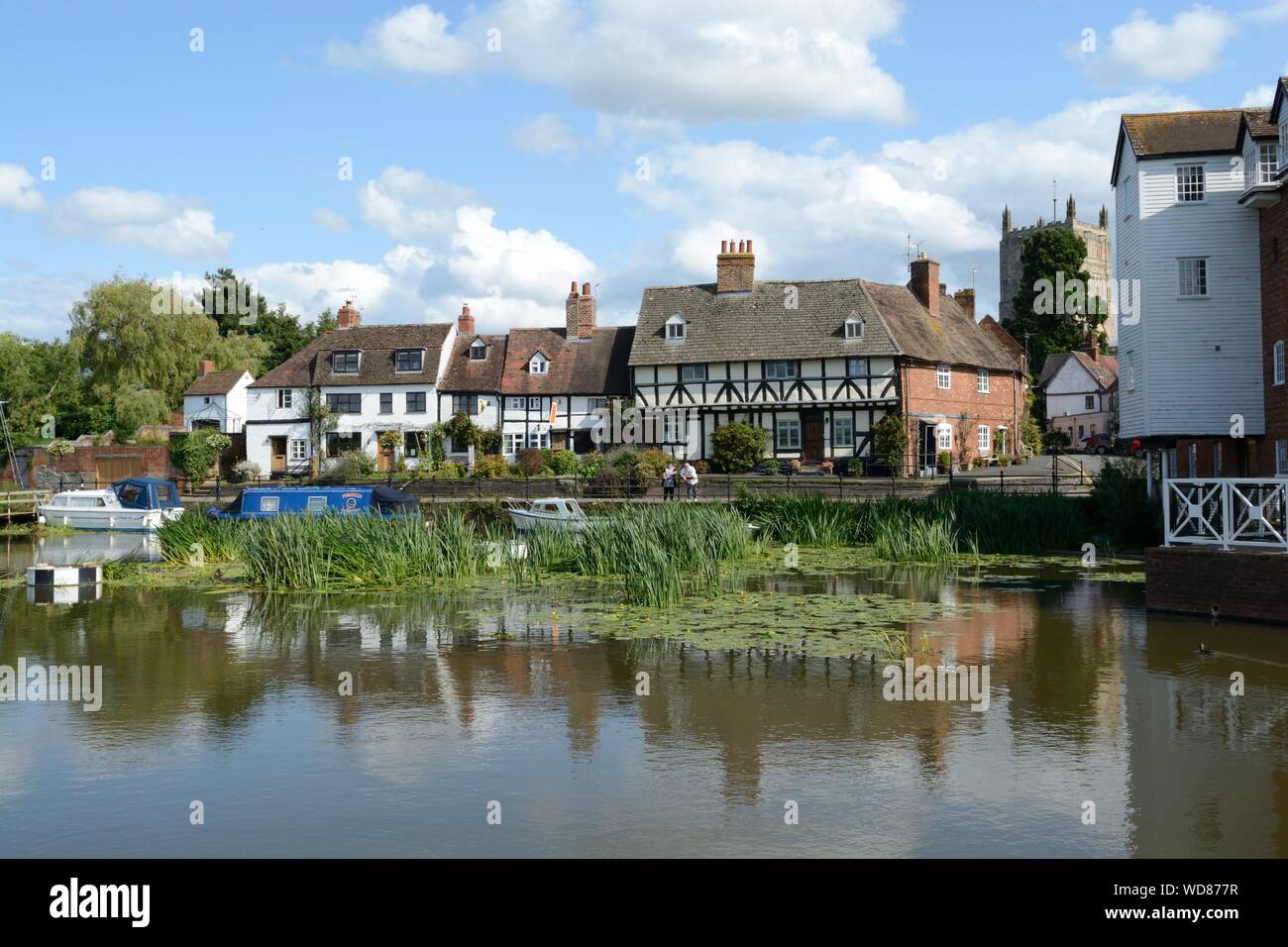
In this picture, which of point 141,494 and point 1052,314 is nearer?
point 141,494

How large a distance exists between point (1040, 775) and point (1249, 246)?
22169 millimetres

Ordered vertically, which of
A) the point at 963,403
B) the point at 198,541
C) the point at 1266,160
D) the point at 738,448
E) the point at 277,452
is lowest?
the point at 198,541

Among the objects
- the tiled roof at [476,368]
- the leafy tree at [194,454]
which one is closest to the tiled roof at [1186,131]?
the tiled roof at [476,368]

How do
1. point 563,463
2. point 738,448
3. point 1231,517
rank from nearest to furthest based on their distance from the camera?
point 1231,517, point 738,448, point 563,463

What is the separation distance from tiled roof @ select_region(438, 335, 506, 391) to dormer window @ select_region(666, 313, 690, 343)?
34.2 feet

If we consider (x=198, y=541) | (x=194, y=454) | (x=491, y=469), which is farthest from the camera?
(x=194, y=454)

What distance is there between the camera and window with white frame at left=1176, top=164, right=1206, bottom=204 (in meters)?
28.2

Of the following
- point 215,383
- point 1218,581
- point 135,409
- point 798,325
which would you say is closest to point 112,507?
point 135,409

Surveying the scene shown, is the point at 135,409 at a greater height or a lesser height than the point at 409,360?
lesser

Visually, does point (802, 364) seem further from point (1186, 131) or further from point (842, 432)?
point (1186, 131)

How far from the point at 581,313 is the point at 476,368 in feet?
21.2

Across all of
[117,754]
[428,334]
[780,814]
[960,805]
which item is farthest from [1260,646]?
[428,334]

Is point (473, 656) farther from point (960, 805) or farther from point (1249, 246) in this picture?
point (1249, 246)

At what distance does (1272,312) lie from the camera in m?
25.7
